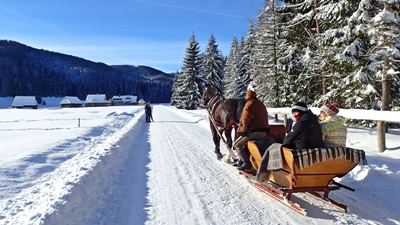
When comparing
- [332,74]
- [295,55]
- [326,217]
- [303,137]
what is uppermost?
[295,55]

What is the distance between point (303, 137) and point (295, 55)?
75.9ft

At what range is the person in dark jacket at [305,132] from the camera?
6.77m

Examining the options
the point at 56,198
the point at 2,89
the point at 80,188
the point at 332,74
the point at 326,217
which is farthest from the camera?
the point at 2,89

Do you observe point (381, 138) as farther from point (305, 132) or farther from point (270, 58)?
point (270, 58)

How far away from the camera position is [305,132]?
22.2 feet

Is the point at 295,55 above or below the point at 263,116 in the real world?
above

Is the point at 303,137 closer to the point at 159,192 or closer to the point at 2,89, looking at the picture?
the point at 159,192

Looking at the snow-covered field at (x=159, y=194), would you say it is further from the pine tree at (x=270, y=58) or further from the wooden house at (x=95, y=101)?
the wooden house at (x=95, y=101)

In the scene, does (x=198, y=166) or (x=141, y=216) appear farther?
(x=198, y=166)

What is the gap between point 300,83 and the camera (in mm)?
26109

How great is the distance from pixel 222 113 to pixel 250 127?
2845 mm

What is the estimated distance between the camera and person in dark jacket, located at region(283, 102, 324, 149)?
677cm

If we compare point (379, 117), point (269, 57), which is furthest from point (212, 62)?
point (379, 117)

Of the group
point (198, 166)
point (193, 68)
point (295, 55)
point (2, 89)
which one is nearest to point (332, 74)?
point (295, 55)
